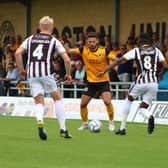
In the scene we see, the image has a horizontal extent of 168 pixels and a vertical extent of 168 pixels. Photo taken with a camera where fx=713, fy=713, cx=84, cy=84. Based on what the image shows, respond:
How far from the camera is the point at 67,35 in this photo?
27.9 metres

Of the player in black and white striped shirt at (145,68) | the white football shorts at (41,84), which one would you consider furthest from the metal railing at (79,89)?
the white football shorts at (41,84)

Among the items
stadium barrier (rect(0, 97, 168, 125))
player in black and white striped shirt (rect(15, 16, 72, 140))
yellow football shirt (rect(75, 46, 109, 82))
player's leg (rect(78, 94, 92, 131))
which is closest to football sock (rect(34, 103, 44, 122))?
player in black and white striped shirt (rect(15, 16, 72, 140))

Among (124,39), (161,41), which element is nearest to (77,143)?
(161,41)

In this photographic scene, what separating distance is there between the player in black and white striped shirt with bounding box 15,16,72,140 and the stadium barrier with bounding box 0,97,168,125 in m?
6.57

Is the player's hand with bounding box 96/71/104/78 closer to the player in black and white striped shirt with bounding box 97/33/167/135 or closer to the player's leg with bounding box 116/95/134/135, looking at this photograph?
the player in black and white striped shirt with bounding box 97/33/167/135

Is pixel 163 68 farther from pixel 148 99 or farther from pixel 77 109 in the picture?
pixel 77 109

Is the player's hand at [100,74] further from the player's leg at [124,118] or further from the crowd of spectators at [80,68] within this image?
the crowd of spectators at [80,68]

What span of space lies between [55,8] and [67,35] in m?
1.54

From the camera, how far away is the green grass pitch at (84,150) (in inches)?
363

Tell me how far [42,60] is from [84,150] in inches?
91.7

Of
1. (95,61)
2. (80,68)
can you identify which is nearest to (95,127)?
(95,61)

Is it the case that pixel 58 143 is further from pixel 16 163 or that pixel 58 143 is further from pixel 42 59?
pixel 16 163

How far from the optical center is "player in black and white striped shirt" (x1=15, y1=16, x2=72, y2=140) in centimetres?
1238

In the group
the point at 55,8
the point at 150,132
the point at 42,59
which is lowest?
the point at 150,132
